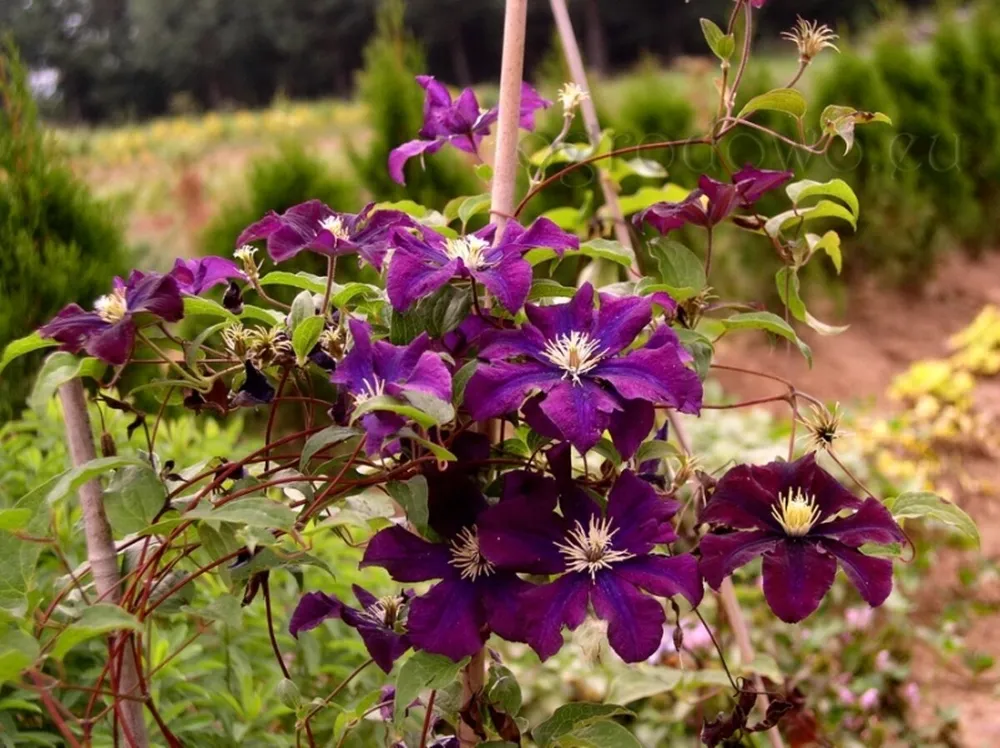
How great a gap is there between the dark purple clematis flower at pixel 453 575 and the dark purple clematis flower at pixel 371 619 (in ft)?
0.27

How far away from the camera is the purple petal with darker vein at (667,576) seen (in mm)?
606

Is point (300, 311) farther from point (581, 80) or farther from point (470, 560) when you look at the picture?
point (581, 80)

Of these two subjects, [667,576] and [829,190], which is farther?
[829,190]

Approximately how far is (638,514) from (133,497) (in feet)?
1.17

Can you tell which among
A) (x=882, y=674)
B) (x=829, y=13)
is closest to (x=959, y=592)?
(x=882, y=674)

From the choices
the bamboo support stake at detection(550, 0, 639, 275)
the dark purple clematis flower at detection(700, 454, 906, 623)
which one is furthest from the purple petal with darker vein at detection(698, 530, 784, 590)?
the bamboo support stake at detection(550, 0, 639, 275)

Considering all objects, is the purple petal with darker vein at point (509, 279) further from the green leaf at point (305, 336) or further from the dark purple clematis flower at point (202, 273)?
the dark purple clematis flower at point (202, 273)

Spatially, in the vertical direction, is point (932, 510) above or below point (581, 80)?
→ below

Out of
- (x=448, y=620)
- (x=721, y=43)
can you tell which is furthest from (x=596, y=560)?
(x=721, y=43)

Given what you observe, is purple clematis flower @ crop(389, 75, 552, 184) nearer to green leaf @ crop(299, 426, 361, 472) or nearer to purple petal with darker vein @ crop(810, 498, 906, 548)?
green leaf @ crop(299, 426, 361, 472)

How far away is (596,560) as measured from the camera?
0.62 m

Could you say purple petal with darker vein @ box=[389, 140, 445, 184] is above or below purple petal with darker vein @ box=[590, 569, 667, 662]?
above

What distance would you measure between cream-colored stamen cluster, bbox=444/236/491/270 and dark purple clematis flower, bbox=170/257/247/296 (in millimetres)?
187

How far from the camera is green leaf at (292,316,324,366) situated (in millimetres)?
633
